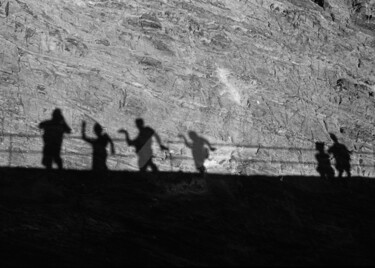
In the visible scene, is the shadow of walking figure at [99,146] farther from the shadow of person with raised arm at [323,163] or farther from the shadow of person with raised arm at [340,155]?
the shadow of person with raised arm at [340,155]

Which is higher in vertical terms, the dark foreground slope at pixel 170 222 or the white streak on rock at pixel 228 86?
the white streak on rock at pixel 228 86

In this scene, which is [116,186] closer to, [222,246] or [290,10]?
[222,246]

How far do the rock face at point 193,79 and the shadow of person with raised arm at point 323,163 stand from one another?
0.55ft

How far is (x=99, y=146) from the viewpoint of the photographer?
11.8 meters

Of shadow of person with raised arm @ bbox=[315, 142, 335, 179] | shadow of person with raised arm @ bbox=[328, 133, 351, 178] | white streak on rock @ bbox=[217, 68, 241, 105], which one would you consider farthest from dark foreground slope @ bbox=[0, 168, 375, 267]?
white streak on rock @ bbox=[217, 68, 241, 105]

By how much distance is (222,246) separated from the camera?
1109cm

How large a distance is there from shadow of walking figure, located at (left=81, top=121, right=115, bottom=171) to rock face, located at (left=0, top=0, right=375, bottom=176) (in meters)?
0.16

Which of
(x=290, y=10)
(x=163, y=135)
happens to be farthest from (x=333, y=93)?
(x=163, y=135)

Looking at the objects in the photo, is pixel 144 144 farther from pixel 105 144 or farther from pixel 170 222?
pixel 170 222

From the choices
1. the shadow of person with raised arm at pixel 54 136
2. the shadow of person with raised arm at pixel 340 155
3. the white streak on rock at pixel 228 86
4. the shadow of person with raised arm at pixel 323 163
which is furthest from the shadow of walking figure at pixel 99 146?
the shadow of person with raised arm at pixel 340 155

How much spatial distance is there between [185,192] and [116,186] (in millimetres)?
1718

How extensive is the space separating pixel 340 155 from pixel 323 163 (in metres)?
0.73

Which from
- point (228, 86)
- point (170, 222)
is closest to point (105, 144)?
point (170, 222)

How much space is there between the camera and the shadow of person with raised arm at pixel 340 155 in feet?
43.9
